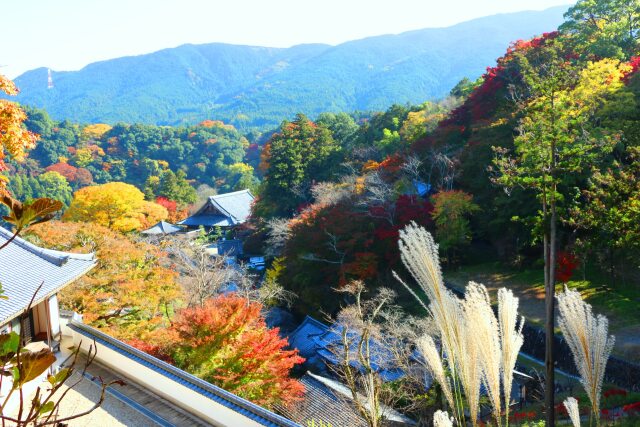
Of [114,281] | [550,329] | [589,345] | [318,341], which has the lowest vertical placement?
[318,341]

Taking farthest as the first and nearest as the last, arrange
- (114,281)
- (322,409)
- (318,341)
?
1. (318,341)
2. (114,281)
3. (322,409)

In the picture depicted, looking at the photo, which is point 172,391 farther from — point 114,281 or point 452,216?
point 452,216

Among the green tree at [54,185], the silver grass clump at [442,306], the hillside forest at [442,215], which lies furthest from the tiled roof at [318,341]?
the green tree at [54,185]

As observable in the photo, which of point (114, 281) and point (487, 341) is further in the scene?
point (114, 281)

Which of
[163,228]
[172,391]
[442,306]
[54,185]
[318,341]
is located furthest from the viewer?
[54,185]

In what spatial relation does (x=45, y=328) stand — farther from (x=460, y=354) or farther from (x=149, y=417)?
(x=460, y=354)

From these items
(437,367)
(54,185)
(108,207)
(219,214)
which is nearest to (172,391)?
(437,367)

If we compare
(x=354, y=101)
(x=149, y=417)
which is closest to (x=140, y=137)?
(x=149, y=417)

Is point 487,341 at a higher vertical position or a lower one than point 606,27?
lower
